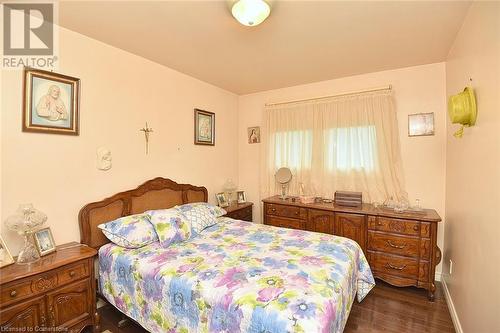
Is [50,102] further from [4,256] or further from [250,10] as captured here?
[250,10]

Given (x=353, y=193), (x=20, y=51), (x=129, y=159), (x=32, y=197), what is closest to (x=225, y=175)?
(x=129, y=159)

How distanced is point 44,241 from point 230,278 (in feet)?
4.76

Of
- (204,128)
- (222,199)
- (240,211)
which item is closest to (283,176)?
(240,211)

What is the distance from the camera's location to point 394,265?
2576 mm

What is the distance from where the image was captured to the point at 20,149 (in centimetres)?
179

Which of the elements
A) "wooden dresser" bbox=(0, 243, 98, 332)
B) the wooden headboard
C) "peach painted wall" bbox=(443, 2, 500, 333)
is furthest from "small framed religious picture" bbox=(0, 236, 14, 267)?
"peach painted wall" bbox=(443, 2, 500, 333)

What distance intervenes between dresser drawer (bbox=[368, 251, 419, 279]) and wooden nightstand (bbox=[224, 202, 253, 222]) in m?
1.75

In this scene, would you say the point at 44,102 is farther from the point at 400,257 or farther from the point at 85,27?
the point at 400,257

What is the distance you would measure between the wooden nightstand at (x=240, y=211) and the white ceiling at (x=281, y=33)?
6.15 feet

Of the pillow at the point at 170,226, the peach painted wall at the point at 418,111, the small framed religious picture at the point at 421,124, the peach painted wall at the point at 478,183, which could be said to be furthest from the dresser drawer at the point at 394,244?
the pillow at the point at 170,226

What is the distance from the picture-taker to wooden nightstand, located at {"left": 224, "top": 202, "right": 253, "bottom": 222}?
3355 millimetres

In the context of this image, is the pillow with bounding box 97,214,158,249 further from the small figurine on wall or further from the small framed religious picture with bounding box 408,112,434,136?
the small framed religious picture with bounding box 408,112,434,136

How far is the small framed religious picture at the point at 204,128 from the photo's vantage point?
330 centimetres

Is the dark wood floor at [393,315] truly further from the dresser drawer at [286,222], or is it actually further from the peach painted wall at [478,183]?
the dresser drawer at [286,222]
